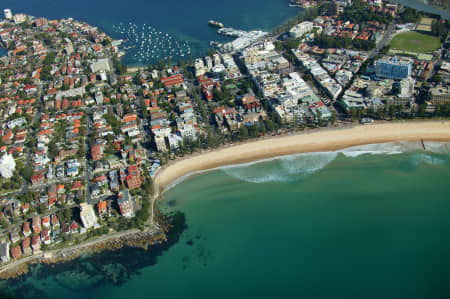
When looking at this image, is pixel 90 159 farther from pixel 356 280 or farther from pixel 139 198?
pixel 356 280

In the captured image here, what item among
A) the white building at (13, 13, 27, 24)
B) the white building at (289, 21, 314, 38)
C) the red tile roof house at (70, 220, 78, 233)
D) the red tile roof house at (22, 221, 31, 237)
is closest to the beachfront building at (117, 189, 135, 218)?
the red tile roof house at (70, 220, 78, 233)

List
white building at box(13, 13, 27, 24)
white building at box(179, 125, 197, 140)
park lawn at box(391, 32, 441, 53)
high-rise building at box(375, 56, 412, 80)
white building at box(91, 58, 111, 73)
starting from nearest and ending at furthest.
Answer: white building at box(179, 125, 197, 140)
high-rise building at box(375, 56, 412, 80)
park lawn at box(391, 32, 441, 53)
white building at box(91, 58, 111, 73)
white building at box(13, 13, 27, 24)

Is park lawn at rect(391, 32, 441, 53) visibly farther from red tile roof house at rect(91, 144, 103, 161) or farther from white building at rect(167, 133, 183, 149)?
red tile roof house at rect(91, 144, 103, 161)

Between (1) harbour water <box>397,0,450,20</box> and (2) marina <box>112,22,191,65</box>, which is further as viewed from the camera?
(1) harbour water <box>397,0,450,20</box>

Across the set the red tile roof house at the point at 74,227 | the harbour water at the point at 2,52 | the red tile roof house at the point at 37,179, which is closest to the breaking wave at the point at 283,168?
the red tile roof house at the point at 74,227

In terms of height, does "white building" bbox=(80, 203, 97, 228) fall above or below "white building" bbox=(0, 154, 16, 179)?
below

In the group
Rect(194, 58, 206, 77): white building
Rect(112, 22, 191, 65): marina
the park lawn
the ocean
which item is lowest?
the ocean

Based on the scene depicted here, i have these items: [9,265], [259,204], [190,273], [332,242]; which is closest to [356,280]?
[332,242]
